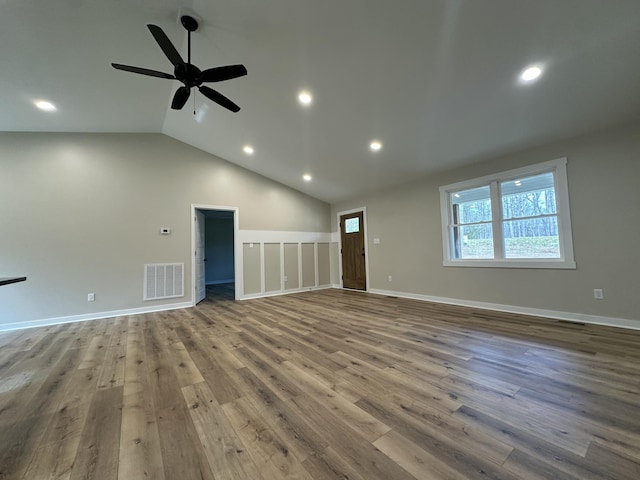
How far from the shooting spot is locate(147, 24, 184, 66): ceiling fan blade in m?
2.01

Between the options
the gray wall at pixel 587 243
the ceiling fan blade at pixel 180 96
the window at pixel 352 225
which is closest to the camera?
the ceiling fan blade at pixel 180 96

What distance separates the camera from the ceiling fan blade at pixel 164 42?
201 cm

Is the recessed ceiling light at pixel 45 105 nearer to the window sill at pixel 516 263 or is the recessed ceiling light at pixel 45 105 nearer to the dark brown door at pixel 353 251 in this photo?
the dark brown door at pixel 353 251

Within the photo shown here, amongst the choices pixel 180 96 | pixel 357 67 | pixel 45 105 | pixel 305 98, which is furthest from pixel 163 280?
pixel 357 67

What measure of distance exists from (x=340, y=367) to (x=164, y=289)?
417 cm

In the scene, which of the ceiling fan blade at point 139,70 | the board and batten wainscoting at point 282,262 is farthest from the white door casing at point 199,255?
the ceiling fan blade at point 139,70

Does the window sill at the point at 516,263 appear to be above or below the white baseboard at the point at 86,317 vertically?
above

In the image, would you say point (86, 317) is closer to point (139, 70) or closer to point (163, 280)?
point (163, 280)

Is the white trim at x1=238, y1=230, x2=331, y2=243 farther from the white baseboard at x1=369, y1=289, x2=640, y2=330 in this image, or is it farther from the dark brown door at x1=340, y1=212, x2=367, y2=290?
the white baseboard at x1=369, y1=289, x2=640, y2=330

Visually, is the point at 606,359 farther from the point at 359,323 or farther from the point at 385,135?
the point at 385,135

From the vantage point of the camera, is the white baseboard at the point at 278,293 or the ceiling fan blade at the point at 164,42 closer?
the ceiling fan blade at the point at 164,42

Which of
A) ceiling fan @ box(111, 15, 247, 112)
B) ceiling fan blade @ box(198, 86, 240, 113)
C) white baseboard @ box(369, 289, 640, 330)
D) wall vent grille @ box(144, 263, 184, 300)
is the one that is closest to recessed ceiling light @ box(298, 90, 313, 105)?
ceiling fan blade @ box(198, 86, 240, 113)

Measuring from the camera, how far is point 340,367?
2203mm

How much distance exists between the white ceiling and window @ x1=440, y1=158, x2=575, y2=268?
1.72 ft
